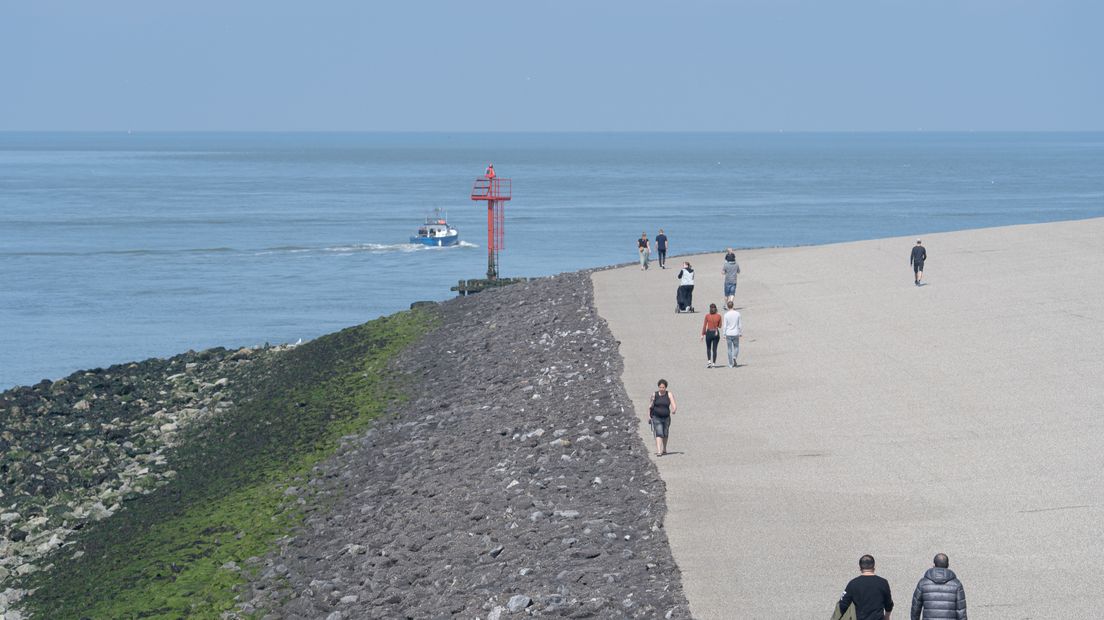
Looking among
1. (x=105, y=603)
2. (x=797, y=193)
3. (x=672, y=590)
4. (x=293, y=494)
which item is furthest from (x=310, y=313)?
(x=797, y=193)

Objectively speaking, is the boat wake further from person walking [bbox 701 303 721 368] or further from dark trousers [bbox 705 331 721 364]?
person walking [bbox 701 303 721 368]

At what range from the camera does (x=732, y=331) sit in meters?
26.0

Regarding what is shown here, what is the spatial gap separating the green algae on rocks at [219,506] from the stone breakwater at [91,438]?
0.40m

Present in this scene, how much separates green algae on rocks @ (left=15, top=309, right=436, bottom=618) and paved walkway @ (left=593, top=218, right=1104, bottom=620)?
20.0ft

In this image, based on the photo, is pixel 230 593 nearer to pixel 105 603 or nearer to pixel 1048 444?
pixel 105 603

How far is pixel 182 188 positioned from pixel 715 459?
154836 millimetres

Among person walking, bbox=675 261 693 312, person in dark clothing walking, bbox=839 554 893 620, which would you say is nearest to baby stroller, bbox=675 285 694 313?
person walking, bbox=675 261 693 312

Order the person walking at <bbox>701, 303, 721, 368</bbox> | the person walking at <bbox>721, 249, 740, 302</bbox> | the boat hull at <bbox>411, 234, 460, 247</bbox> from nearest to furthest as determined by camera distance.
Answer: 1. the person walking at <bbox>701, 303, 721, 368</bbox>
2. the person walking at <bbox>721, 249, 740, 302</bbox>
3. the boat hull at <bbox>411, 234, 460, 247</bbox>

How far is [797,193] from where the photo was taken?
14675 centimetres

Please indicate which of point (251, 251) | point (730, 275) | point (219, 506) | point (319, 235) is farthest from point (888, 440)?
point (319, 235)

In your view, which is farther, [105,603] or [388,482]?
[388,482]

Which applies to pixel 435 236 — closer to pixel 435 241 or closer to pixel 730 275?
pixel 435 241

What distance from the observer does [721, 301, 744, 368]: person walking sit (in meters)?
25.8

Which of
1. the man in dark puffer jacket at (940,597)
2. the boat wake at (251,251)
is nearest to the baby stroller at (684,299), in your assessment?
the man in dark puffer jacket at (940,597)
